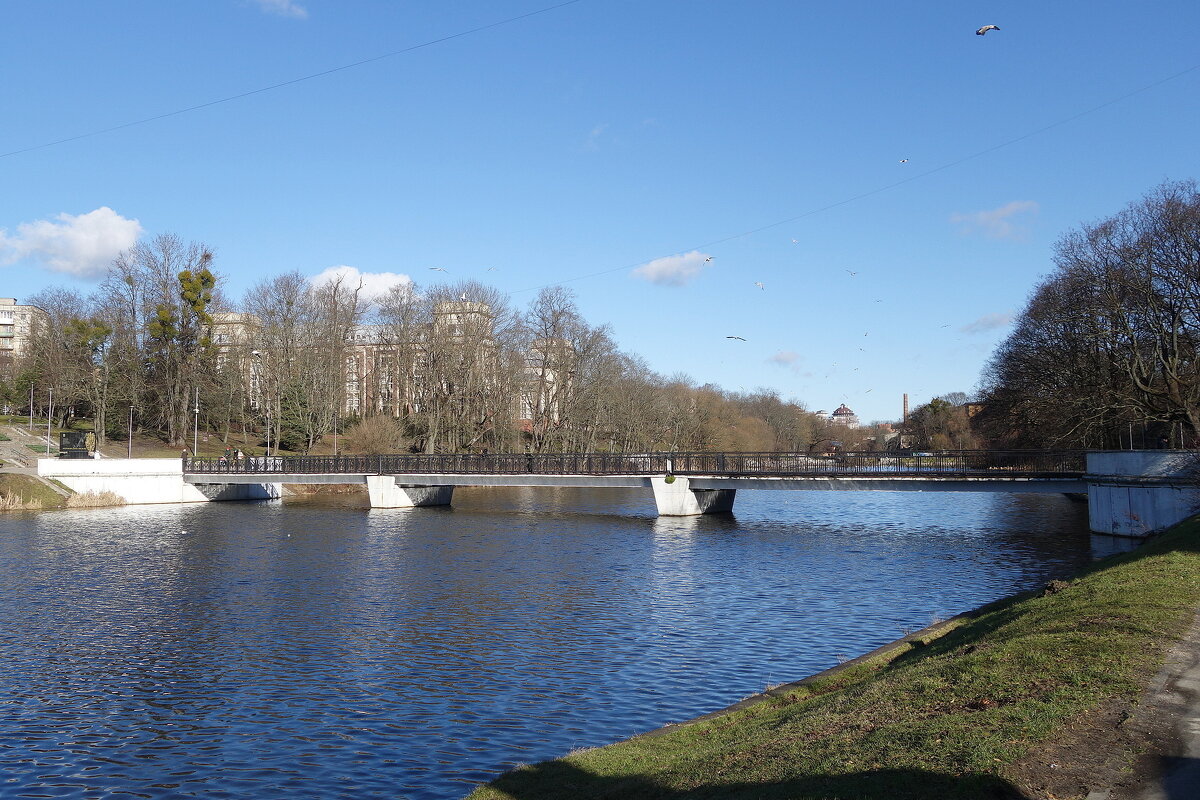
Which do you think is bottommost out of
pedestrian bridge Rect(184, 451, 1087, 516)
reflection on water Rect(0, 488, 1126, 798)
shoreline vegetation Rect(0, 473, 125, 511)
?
reflection on water Rect(0, 488, 1126, 798)

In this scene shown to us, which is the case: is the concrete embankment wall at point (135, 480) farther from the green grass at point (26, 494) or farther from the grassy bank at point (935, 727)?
the grassy bank at point (935, 727)

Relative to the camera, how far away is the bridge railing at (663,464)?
1754 inches

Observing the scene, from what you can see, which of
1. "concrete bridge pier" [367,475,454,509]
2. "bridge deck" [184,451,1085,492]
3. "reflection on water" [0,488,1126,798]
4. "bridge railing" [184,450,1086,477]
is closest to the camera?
"reflection on water" [0,488,1126,798]

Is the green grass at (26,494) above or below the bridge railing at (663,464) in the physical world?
below

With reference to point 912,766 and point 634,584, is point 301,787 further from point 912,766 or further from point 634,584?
point 634,584

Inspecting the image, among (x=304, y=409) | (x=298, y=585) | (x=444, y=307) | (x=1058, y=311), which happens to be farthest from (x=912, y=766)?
(x=304, y=409)

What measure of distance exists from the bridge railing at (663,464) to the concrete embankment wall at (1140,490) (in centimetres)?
333

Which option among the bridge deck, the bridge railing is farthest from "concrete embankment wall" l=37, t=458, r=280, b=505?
the bridge railing

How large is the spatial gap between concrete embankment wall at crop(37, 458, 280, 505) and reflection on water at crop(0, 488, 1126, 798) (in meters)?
14.7

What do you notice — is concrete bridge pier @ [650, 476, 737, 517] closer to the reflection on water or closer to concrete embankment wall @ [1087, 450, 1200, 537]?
the reflection on water

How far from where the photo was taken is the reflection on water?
1339 cm

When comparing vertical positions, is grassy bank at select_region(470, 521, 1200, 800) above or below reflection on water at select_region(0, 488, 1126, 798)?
above

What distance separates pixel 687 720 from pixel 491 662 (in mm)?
5611

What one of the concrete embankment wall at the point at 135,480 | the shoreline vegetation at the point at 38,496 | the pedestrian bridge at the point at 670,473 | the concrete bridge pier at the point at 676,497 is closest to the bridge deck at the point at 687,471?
the pedestrian bridge at the point at 670,473
